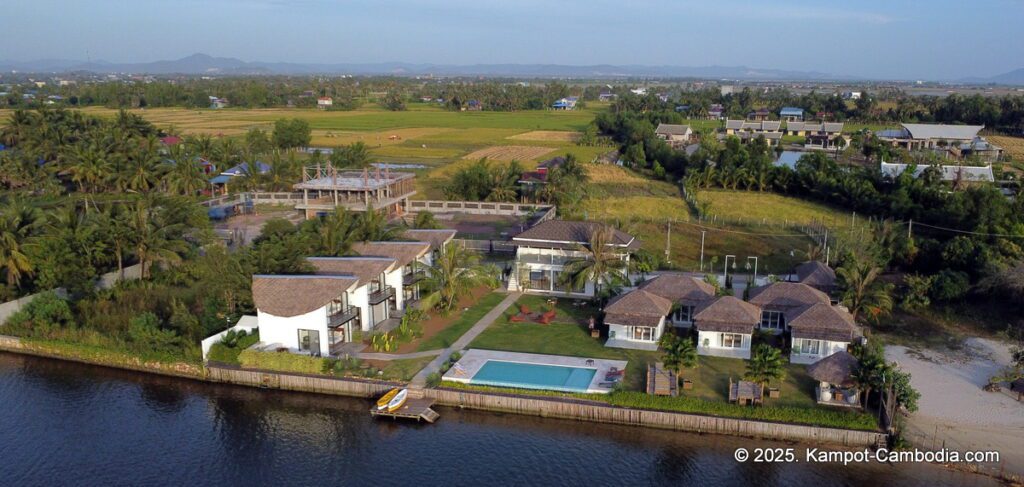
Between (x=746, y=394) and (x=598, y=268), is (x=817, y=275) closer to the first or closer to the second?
(x=598, y=268)

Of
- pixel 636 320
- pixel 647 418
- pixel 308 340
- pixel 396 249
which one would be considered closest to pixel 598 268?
pixel 636 320

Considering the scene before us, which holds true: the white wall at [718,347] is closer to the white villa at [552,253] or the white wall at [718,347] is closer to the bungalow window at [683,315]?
the bungalow window at [683,315]

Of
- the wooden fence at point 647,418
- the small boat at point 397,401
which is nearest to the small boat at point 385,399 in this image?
the small boat at point 397,401

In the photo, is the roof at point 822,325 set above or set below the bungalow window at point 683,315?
above

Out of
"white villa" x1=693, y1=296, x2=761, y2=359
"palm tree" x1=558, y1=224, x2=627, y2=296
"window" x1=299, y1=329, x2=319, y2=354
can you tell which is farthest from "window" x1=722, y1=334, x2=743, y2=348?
"window" x1=299, y1=329, x2=319, y2=354

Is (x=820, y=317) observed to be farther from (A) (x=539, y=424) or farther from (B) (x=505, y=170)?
(B) (x=505, y=170)

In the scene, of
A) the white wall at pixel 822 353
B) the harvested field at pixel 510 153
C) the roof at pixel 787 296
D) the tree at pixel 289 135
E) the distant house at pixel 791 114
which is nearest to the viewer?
the white wall at pixel 822 353
